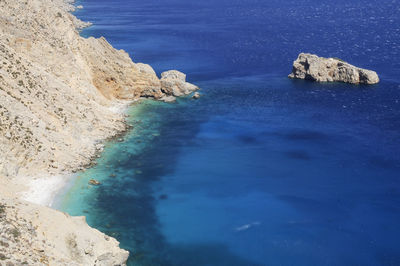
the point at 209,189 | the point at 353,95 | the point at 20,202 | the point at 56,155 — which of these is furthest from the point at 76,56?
the point at 353,95

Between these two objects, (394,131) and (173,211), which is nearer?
(173,211)

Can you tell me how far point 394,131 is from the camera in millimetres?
83375

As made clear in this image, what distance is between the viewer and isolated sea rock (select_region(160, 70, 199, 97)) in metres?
103

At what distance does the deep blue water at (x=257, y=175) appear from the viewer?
5391 centimetres

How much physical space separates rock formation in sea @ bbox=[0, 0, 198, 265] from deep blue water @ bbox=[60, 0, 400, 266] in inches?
173

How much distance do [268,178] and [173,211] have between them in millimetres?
15883

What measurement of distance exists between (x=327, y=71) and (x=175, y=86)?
38.0 m

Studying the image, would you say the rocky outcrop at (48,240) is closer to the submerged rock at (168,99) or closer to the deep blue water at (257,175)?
the deep blue water at (257,175)

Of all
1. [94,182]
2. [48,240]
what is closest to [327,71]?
[94,182]

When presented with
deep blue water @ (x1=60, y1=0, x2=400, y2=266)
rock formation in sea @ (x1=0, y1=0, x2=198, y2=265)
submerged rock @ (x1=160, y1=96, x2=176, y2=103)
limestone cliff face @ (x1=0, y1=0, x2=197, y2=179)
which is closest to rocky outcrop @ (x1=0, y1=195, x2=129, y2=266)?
rock formation in sea @ (x1=0, y1=0, x2=198, y2=265)

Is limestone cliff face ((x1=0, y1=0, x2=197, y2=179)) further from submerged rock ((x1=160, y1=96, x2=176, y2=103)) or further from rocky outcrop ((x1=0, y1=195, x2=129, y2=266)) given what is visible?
rocky outcrop ((x1=0, y1=195, x2=129, y2=266))

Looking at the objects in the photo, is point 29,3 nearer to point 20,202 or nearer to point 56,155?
point 56,155

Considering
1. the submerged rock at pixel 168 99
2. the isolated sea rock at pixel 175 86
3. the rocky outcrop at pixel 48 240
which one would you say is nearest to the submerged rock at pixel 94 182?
the rocky outcrop at pixel 48 240

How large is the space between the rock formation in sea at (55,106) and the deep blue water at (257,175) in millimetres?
4393
